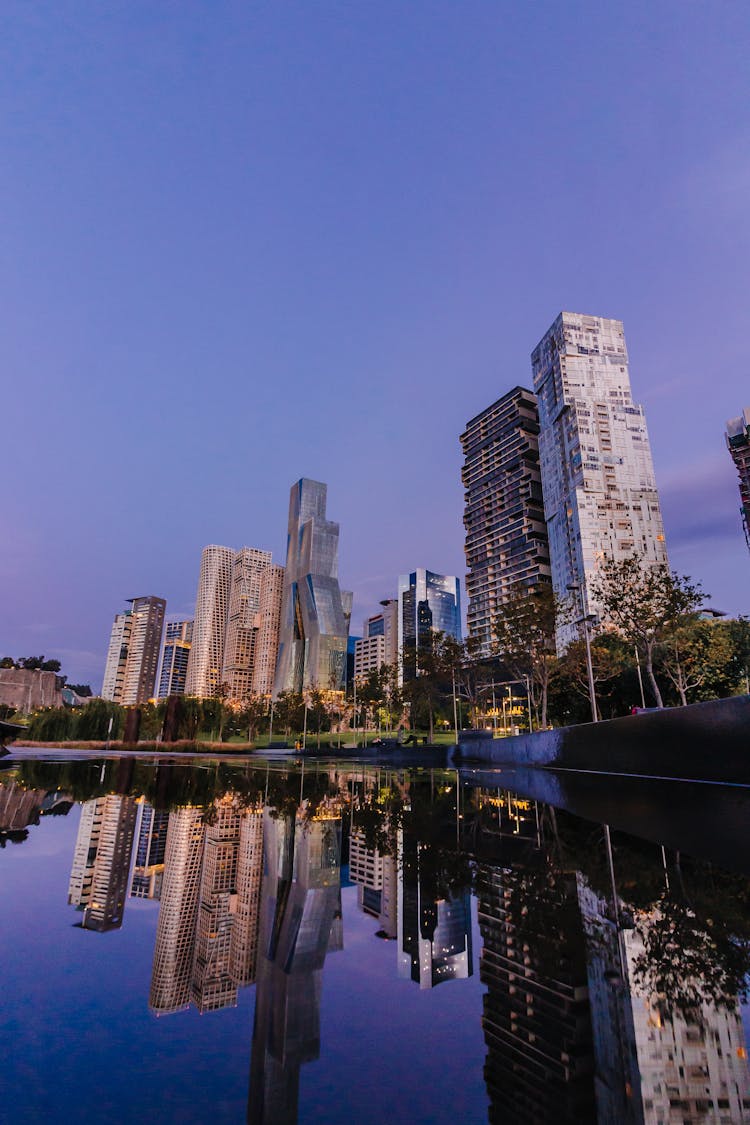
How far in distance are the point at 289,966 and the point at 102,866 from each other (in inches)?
171

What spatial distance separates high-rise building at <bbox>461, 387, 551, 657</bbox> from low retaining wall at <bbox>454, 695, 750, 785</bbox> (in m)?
125

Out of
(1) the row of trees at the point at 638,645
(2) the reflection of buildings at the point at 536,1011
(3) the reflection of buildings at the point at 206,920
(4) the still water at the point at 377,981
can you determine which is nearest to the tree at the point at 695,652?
(1) the row of trees at the point at 638,645

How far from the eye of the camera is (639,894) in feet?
17.5

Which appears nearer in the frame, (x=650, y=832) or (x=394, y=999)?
(x=394, y=999)

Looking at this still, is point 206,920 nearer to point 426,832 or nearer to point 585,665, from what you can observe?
point 426,832

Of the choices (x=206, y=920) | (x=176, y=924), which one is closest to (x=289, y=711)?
(x=206, y=920)

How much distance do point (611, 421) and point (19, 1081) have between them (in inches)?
5795

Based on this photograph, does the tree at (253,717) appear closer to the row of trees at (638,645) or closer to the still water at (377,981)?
the row of trees at (638,645)

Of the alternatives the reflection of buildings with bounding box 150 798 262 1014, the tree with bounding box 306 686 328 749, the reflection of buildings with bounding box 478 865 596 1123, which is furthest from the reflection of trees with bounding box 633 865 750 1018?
the tree with bounding box 306 686 328 749

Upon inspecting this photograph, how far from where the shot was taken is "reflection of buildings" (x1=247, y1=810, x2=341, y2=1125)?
93.8 inches

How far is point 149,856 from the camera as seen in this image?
7.67 m

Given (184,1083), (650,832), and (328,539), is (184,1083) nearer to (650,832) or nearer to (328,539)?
(650,832)

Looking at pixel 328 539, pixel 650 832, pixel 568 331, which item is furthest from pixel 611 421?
pixel 650 832

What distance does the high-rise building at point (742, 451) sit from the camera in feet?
366
